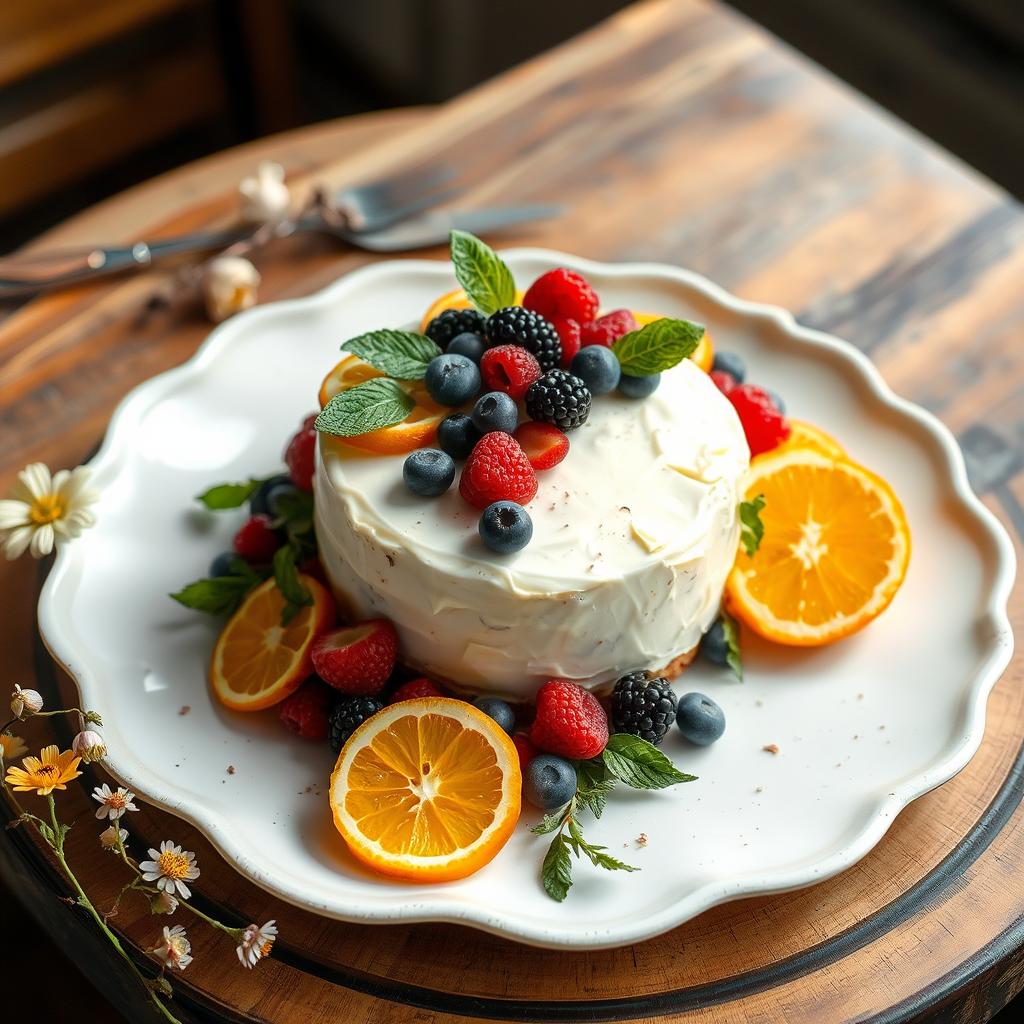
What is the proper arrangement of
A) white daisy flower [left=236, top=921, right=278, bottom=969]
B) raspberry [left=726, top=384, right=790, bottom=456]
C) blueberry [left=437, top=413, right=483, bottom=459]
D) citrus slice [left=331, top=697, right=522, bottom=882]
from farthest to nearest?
1. raspberry [left=726, top=384, right=790, bottom=456]
2. blueberry [left=437, top=413, right=483, bottom=459]
3. citrus slice [left=331, top=697, right=522, bottom=882]
4. white daisy flower [left=236, top=921, right=278, bottom=969]

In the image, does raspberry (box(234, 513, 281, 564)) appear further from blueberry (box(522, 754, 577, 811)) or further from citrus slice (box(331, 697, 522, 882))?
blueberry (box(522, 754, 577, 811))

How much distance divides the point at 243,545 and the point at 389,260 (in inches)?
41.6

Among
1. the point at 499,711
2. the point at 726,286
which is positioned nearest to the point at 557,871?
the point at 499,711

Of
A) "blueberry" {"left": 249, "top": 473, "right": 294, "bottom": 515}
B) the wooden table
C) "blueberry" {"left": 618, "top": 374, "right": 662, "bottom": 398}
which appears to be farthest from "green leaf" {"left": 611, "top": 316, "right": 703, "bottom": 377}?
the wooden table

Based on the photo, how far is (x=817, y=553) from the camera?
2287 mm

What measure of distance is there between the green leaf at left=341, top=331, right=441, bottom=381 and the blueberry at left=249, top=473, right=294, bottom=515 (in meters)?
0.41

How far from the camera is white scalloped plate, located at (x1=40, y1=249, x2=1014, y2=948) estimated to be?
74.0 inches

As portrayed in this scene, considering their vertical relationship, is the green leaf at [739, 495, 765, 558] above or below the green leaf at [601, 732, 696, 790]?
above

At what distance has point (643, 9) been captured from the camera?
3713 millimetres

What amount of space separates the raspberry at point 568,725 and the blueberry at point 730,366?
0.84 metres

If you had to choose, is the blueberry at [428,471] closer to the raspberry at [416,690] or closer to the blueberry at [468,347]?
the blueberry at [468,347]

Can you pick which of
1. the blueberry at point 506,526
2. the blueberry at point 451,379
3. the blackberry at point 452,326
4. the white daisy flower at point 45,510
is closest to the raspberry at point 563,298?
the blackberry at point 452,326

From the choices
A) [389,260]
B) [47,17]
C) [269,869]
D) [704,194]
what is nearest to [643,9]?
[704,194]

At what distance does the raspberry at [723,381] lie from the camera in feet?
8.14
